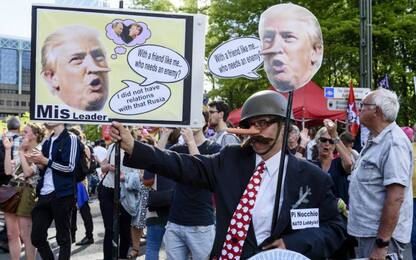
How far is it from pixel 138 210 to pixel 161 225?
231 cm

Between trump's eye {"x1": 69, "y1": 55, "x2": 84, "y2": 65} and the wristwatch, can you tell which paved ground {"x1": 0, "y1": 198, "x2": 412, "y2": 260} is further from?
trump's eye {"x1": 69, "y1": 55, "x2": 84, "y2": 65}

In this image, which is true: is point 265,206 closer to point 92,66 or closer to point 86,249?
point 92,66

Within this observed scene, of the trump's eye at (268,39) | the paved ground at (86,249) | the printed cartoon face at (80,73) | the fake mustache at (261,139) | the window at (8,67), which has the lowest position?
the paved ground at (86,249)

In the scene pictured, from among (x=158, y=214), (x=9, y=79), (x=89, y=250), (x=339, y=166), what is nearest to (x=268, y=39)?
(x=339, y=166)

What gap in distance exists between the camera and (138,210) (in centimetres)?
792

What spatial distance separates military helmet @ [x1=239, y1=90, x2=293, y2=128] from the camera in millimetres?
2914

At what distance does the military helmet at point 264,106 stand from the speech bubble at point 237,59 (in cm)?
143

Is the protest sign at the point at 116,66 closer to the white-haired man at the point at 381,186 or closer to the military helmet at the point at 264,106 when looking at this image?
the military helmet at the point at 264,106

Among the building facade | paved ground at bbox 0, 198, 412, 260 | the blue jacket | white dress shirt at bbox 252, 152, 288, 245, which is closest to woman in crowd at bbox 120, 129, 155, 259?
paved ground at bbox 0, 198, 412, 260

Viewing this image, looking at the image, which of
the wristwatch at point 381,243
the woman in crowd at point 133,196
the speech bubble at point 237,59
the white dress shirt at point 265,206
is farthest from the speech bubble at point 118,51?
the woman in crowd at point 133,196

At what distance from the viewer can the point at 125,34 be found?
3.12 m

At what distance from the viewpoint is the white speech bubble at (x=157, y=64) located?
3.15 metres

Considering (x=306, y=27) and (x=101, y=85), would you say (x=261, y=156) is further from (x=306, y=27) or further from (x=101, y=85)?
(x=101, y=85)

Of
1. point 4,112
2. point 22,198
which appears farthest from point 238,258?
point 4,112
